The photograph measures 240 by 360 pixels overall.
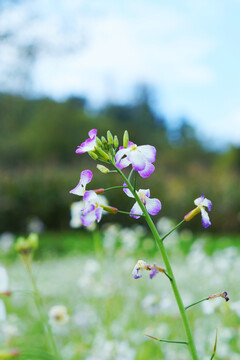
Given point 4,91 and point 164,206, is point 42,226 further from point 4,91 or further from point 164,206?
point 4,91

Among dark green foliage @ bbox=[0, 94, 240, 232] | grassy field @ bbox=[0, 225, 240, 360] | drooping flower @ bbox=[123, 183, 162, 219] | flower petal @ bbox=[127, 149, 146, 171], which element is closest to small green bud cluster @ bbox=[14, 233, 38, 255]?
grassy field @ bbox=[0, 225, 240, 360]

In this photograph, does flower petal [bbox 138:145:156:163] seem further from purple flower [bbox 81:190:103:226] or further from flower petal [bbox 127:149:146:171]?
purple flower [bbox 81:190:103:226]

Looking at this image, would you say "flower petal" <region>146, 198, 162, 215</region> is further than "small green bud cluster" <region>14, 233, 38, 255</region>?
No

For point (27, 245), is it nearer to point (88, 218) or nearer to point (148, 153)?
point (88, 218)

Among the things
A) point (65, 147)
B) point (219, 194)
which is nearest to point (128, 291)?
point (219, 194)

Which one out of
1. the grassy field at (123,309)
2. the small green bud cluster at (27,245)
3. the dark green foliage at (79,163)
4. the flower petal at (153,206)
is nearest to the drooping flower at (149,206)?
the flower petal at (153,206)

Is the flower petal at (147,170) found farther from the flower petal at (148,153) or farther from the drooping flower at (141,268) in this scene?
the drooping flower at (141,268)
